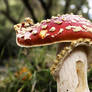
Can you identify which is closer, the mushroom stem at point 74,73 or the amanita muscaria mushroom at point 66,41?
the amanita muscaria mushroom at point 66,41

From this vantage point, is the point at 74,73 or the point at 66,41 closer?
the point at 66,41

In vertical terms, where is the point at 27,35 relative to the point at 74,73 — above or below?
above

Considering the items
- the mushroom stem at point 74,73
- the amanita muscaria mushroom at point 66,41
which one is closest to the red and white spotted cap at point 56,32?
the amanita muscaria mushroom at point 66,41

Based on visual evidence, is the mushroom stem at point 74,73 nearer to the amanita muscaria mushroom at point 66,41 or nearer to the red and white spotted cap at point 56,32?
the amanita muscaria mushroom at point 66,41

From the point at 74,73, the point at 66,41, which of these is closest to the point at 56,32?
the point at 66,41

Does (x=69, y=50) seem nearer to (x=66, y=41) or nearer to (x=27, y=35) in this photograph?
→ (x=66, y=41)

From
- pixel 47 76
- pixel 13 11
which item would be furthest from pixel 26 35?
pixel 13 11

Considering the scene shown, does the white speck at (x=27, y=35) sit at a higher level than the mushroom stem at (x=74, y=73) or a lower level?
higher

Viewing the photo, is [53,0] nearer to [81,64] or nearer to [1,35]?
[1,35]
